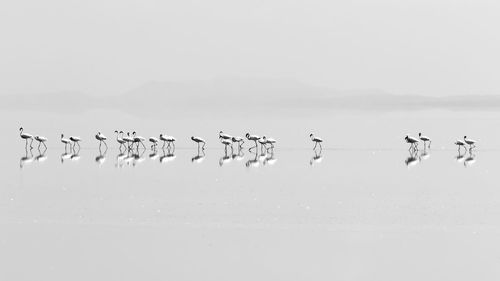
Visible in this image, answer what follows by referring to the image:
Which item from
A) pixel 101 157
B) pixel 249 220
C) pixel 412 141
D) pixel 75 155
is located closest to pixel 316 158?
pixel 412 141

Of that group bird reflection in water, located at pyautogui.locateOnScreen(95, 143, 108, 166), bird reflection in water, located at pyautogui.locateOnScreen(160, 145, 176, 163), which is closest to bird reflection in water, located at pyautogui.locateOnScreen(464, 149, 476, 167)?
bird reflection in water, located at pyautogui.locateOnScreen(160, 145, 176, 163)

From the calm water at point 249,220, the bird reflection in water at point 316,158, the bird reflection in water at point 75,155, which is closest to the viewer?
the calm water at point 249,220

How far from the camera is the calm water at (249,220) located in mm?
14828

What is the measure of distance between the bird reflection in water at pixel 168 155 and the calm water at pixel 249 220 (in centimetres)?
132

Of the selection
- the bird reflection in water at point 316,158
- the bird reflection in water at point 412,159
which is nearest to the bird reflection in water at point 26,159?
the bird reflection in water at point 316,158

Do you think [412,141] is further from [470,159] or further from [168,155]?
[168,155]

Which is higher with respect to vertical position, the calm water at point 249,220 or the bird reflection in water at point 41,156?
the bird reflection in water at point 41,156

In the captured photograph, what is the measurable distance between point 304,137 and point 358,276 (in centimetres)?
3608

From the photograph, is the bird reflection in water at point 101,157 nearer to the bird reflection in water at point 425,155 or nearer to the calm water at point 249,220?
the calm water at point 249,220

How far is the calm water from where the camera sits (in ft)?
48.6

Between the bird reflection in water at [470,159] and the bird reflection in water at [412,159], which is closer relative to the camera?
the bird reflection in water at [412,159]

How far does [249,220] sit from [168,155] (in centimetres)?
1760

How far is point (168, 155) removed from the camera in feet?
119

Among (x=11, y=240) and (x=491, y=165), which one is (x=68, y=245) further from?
(x=491, y=165)
